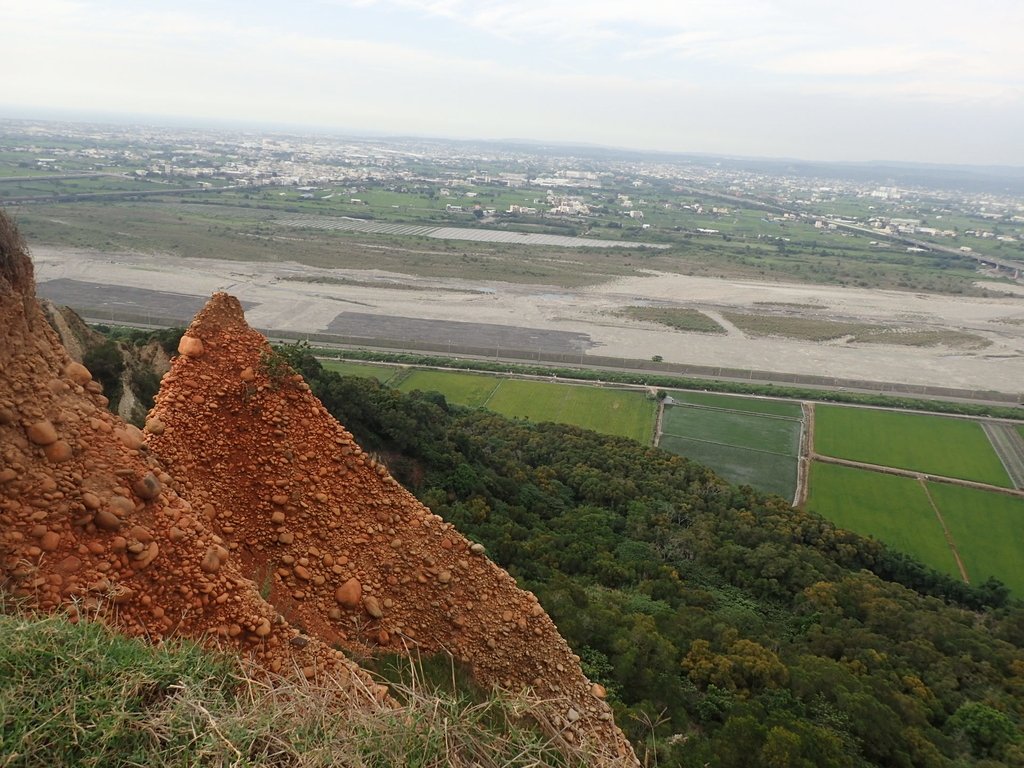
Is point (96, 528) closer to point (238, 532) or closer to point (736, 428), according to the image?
point (238, 532)

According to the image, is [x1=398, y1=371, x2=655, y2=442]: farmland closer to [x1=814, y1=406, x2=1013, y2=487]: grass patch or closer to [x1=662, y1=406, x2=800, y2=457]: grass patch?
[x1=662, y1=406, x2=800, y2=457]: grass patch

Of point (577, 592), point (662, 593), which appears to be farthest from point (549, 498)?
point (577, 592)

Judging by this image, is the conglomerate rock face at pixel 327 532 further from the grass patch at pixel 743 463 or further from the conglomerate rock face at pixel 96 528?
the grass patch at pixel 743 463

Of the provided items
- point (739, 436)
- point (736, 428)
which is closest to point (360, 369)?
point (736, 428)

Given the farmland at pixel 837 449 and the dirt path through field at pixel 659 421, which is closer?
the farmland at pixel 837 449

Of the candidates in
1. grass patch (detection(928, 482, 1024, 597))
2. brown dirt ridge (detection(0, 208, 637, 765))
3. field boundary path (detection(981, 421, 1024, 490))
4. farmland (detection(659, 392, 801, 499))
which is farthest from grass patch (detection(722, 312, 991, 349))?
brown dirt ridge (detection(0, 208, 637, 765))

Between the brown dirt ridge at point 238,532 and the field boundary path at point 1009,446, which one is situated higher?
the brown dirt ridge at point 238,532

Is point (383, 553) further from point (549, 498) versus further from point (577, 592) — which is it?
point (549, 498)

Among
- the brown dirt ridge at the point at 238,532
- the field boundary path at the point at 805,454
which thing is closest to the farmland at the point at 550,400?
the field boundary path at the point at 805,454
